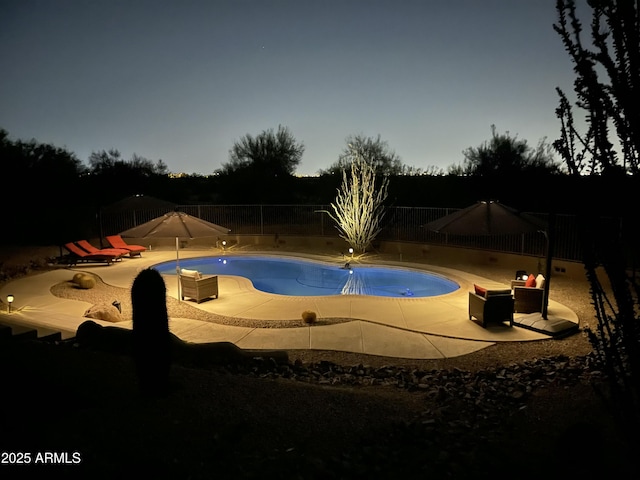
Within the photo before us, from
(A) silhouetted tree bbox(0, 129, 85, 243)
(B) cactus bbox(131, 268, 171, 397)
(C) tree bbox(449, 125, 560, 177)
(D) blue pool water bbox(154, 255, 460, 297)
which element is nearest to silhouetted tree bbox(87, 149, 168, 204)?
(A) silhouetted tree bbox(0, 129, 85, 243)

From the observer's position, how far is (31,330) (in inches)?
262

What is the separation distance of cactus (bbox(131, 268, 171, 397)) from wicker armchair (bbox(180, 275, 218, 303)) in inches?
238

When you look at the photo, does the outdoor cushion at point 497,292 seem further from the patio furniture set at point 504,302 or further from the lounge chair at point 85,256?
the lounge chair at point 85,256

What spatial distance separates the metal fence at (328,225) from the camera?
14.5m

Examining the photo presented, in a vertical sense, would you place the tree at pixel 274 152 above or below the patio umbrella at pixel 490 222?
above

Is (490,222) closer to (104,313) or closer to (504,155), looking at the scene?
(104,313)

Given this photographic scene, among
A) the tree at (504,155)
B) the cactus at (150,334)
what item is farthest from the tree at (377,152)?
the cactus at (150,334)

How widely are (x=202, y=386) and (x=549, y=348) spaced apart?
5564 millimetres

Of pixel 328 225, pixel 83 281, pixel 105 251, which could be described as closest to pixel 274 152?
pixel 328 225

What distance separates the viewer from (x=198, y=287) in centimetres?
1006

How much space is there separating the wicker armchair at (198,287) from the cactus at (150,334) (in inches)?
238

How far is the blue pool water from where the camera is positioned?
1280 cm

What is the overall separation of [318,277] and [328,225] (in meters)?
6.90

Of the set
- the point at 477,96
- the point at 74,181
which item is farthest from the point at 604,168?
the point at 74,181
